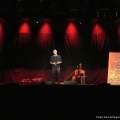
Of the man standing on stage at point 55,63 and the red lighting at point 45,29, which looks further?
the red lighting at point 45,29

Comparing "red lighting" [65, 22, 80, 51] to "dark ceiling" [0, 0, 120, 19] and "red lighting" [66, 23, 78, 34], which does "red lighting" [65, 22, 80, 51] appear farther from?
"dark ceiling" [0, 0, 120, 19]

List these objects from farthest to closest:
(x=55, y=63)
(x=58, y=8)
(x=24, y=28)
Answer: (x=24, y=28), (x=58, y=8), (x=55, y=63)

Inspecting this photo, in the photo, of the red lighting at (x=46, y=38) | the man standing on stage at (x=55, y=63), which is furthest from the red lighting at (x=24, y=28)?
the man standing on stage at (x=55, y=63)

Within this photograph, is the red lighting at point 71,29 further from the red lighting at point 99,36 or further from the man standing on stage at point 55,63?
the man standing on stage at point 55,63

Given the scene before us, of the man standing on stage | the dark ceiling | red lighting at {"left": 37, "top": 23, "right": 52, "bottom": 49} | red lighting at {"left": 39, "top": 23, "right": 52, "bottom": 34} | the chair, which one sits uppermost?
the dark ceiling

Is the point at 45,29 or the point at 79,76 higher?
the point at 45,29

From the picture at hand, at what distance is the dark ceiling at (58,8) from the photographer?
35.6ft

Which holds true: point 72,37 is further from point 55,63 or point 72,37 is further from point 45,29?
point 55,63

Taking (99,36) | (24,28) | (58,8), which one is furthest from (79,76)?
(24,28)

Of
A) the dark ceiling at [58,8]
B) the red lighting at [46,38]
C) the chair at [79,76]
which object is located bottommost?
the chair at [79,76]

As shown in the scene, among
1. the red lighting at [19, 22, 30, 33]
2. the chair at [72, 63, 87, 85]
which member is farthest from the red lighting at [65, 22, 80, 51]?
the red lighting at [19, 22, 30, 33]

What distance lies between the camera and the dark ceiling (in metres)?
10.9

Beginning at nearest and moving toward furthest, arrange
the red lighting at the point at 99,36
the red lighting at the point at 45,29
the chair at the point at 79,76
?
the chair at the point at 79,76 → the red lighting at the point at 99,36 → the red lighting at the point at 45,29

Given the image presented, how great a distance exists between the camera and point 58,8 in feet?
37.9
